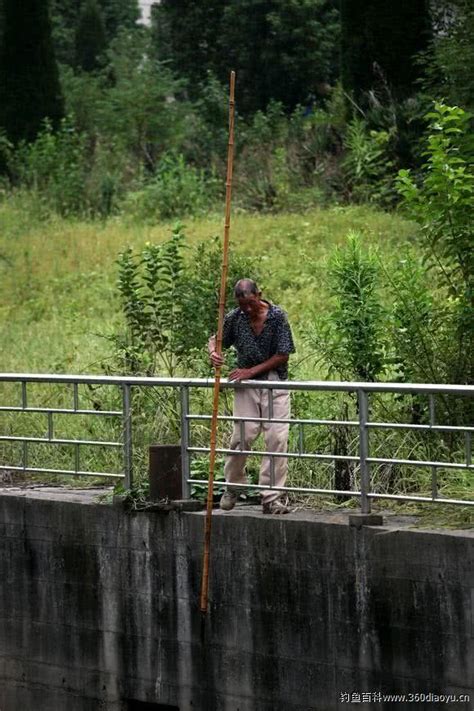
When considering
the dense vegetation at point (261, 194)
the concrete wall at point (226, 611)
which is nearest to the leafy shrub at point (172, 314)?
the dense vegetation at point (261, 194)

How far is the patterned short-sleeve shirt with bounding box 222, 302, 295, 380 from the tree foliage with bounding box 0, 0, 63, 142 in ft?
70.8

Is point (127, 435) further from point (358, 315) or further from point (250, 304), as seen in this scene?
point (358, 315)

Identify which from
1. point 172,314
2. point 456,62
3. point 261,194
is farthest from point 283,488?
point 261,194

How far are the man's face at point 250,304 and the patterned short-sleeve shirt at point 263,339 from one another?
0.08 m

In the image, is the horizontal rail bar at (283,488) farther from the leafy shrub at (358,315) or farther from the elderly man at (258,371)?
the leafy shrub at (358,315)

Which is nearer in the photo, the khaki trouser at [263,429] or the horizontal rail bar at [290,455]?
the horizontal rail bar at [290,455]

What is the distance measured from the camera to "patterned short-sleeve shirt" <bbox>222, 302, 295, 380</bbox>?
10383mm

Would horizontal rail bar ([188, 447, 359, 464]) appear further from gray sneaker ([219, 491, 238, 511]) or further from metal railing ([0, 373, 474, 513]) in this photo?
gray sneaker ([219, 491, 238, 511])

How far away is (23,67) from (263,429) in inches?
879

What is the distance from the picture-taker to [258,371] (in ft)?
33.8

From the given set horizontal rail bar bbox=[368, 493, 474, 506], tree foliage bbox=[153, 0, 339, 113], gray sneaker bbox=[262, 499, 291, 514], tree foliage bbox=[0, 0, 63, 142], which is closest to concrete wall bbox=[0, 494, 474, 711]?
gray sneaker bbox=[262, 499, 291, 514]

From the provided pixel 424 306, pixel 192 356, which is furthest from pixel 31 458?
pixel 424 306

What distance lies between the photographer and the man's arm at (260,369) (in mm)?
10320

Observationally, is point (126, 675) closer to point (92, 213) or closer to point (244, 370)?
point (244, 370)
